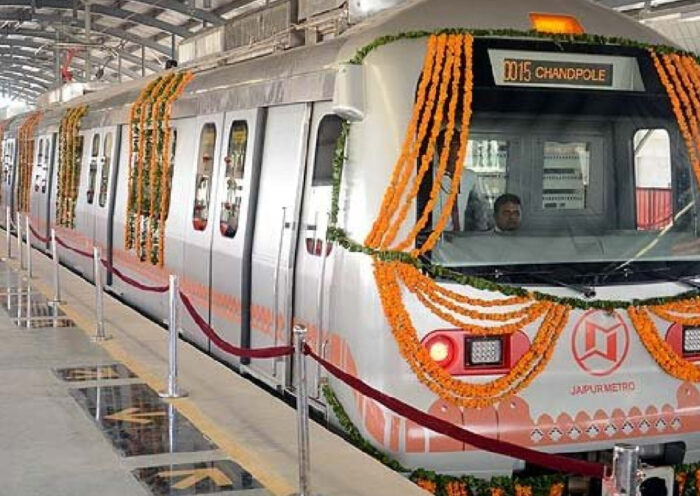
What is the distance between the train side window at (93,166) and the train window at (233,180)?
644 centimetres

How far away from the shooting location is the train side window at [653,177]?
618 cm

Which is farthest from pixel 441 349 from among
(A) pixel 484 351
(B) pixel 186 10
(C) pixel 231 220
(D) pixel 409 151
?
(B) pixel 186 10

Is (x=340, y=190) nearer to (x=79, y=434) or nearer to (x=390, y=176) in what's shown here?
(x=390, y=176)

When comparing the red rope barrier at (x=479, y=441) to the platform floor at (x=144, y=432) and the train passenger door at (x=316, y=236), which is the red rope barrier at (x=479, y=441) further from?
the train passenger door at (x=316, y=236)

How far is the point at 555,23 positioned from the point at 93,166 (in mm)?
9804

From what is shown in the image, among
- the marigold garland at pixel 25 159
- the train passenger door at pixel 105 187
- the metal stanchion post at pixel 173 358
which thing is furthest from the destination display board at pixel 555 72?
the marigold garland at pixel 25 159

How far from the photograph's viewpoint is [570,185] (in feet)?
20.0

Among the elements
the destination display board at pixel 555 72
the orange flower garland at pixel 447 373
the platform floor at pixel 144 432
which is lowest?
the platform floor at pixel 144 432

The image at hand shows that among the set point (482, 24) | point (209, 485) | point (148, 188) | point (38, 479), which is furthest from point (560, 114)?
point (148, 188)

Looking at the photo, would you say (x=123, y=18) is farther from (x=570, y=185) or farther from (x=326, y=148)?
Answer: (x=570, y=185)

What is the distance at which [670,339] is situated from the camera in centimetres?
611

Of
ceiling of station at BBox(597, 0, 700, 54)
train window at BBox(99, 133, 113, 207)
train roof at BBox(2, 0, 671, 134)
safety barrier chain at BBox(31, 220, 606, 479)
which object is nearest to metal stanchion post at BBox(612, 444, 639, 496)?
safety barrier chain at BBox(31, 220, 606, 479)

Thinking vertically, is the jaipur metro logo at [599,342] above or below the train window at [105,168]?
below

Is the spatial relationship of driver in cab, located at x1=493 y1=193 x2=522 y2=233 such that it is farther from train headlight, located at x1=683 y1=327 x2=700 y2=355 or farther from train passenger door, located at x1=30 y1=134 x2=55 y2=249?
train passenger door, located at x1=30 y1=134 x2=55 y2=249
